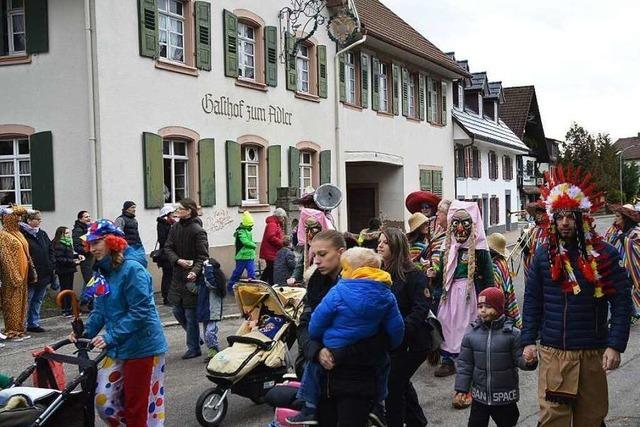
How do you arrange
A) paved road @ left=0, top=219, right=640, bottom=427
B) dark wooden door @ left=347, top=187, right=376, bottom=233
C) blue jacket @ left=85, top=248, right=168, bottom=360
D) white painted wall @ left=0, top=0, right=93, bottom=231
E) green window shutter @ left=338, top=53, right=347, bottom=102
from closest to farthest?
blue jacket @ left=85, top=248, right=168, bottom=360
paved road @ left=0, top=219, right=640, bottom=427
white painted wall @ left=0, top=0, right=93, bottom=231
green window shutter @ left=338, top=53, right=347, bottom=102
dark wooden door @ left=347, top=187, right=376, bottom=233

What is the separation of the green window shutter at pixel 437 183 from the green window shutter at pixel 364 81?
587 centimetres

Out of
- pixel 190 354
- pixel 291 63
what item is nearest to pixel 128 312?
pixel 190 354

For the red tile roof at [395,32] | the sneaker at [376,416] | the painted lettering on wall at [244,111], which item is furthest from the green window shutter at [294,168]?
the sneaker at [376,416]

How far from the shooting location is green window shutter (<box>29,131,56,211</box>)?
1406cm

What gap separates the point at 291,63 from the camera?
19125mm

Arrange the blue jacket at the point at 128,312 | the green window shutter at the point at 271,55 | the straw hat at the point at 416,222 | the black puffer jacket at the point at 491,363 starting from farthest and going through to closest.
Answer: the green window shutter at the point at 271,55
the straw hat at the point at 416,222
the black puffer jacket at the point at 491,363
the blue jacket at the point at 128,312

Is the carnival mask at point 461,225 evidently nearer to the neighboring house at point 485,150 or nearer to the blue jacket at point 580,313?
the blue jacket at point 580,313

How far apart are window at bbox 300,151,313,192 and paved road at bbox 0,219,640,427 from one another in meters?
10.9

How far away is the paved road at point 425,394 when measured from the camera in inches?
244

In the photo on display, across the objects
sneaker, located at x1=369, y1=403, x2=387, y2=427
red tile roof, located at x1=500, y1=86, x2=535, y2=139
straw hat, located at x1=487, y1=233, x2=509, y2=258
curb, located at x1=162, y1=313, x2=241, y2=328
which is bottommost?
curb, located at x1=162, y1=313, x2=241, y2=328

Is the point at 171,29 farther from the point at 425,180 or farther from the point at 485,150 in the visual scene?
the point at 485,150

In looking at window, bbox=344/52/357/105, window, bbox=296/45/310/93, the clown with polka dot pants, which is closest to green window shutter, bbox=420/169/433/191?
window, bbox=344/52/357/105

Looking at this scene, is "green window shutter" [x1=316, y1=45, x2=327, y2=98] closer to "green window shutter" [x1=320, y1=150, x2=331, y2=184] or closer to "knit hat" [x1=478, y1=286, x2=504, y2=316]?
"green window shutter" [x1=320, y1=150, x2=331, y2=184]

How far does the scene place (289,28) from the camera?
19.2 metres
